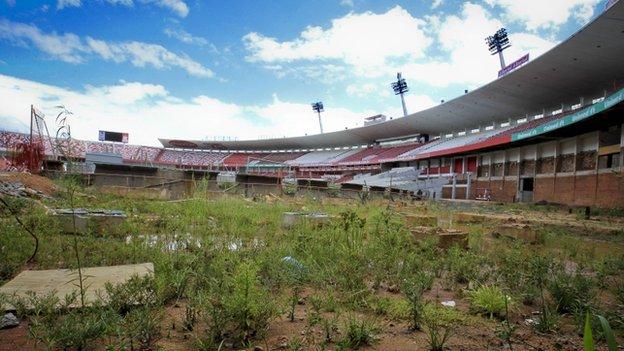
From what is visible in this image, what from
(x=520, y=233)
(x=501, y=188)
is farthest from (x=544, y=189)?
(x=520, y=233)

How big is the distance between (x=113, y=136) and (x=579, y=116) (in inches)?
2727

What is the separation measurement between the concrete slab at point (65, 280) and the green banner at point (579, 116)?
756 inches

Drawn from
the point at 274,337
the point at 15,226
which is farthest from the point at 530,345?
the point at 15,226

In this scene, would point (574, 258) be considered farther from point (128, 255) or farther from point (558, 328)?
point (128, 255)

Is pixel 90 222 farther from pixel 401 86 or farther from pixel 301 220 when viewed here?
pixel 401 86

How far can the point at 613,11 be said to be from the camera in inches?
691

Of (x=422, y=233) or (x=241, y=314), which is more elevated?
(x=241, y=314)

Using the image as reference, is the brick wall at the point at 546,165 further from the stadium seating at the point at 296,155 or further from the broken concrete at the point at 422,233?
the broken concrete at the point at 422,233

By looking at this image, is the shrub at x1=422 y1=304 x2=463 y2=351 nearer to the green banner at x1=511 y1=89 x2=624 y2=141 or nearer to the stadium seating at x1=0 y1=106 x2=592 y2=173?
the green banner at x1=511 y1=89 x2=624 y2=141

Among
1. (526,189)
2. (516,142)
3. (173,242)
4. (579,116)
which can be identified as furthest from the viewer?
(526,189)

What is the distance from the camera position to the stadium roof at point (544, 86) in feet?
67.2

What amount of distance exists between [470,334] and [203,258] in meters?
2.52

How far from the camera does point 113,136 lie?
65.2 meters

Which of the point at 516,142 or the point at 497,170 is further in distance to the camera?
the point at 497,170
